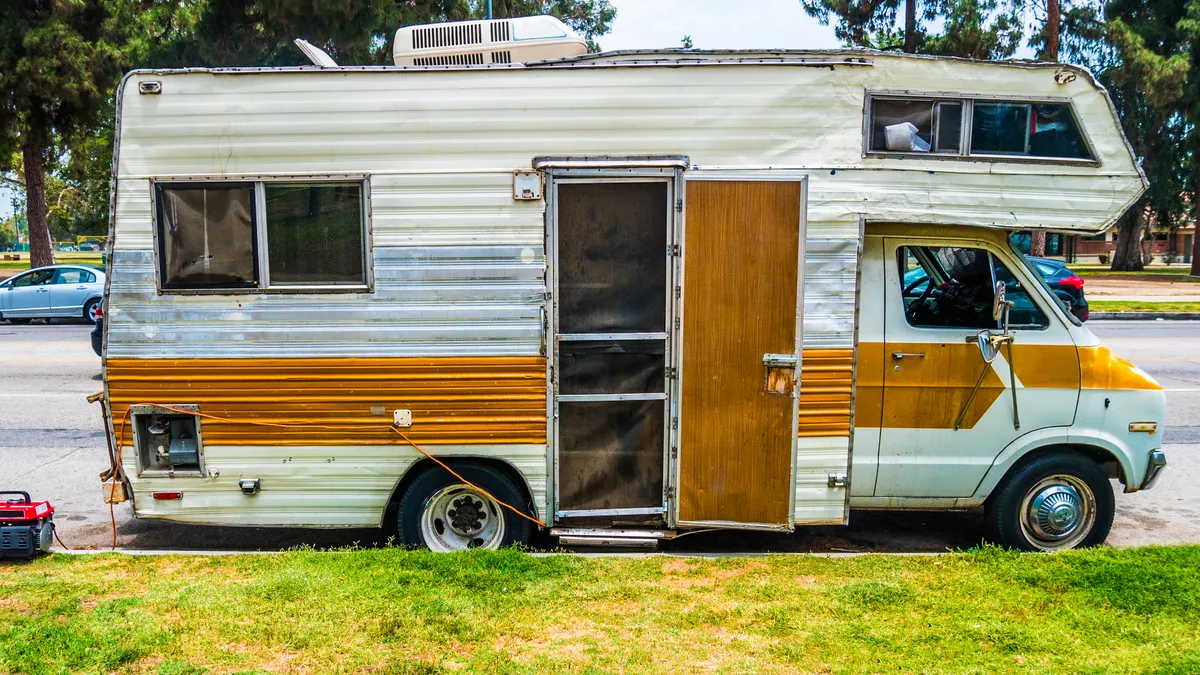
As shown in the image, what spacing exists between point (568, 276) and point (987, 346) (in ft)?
8.29

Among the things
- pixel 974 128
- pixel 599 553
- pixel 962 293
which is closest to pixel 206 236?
pixel 599 553

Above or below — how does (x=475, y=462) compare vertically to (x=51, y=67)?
below

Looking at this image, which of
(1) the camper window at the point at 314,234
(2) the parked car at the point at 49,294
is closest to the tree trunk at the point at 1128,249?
(2) the parked car at the point at 49,294

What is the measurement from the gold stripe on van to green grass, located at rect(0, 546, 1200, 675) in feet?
2.40

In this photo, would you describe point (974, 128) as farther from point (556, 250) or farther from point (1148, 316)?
point (1148, 316)

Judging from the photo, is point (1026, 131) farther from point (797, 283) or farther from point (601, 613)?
point (601, 613)

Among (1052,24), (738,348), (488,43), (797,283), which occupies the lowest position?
(738,348)

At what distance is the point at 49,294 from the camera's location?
19203mm

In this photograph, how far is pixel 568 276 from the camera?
5359 mm

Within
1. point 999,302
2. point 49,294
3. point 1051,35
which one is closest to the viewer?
point 999,302

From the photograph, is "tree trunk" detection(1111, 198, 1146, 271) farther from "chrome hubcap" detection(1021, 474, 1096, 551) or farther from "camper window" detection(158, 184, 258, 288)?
"camper window" detection(158, 184, 258, 288)

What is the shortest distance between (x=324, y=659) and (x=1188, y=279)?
37192 millimetres

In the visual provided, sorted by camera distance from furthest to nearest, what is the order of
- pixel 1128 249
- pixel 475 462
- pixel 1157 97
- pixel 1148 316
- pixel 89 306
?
pixel 1128 249 < pixel 1157 97 < pixel 1148 316 < pixel 89 306 < pixel 475 462

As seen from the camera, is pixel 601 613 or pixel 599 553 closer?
pixel 601 613
